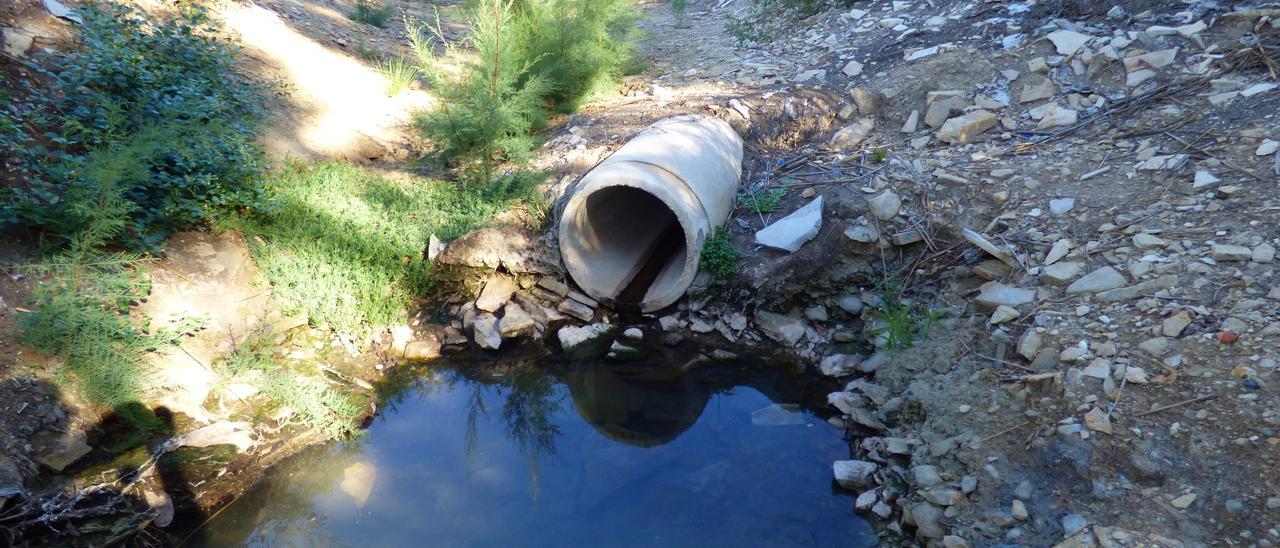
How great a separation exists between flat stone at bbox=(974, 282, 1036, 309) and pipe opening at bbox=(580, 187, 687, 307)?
2.29m

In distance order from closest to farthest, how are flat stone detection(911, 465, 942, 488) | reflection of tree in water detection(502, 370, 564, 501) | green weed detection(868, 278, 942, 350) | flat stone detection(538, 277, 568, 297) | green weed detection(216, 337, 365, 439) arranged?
flat stone detection(911, 465, 942, 488) < green weed detection(216, 337, 365, 439) < reflection of tree in water detection(502, 370, 564, 501) < green weed detection(868, 278, 942, 350) < flat stone detection(538, 277, 568, 297)

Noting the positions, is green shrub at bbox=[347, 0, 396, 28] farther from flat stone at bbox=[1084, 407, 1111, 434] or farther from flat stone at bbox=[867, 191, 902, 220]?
flat stone at bbox=[1084, 407, 1111, 434]

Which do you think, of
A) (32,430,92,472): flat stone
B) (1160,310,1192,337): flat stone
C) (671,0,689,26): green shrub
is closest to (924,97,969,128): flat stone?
(1160,310,1192,337): flat stone

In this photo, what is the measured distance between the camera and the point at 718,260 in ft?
18.6

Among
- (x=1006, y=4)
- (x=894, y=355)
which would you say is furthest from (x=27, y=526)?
(x=1006, y=4)

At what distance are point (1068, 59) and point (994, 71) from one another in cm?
57

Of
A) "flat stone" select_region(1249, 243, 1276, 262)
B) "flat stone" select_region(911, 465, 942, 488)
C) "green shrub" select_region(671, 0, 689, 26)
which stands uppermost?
"flat stone" select_region(1249, 243, 1276, 262)

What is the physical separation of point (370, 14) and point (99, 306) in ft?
23.4

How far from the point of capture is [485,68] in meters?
6.33

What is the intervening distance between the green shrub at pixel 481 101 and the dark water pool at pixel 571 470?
2124 mm

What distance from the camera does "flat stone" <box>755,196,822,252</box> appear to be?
18.4 ft

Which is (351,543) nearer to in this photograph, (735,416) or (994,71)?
(735,416)

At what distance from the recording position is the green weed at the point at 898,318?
503cm

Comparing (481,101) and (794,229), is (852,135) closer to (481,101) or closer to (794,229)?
(794,229)
